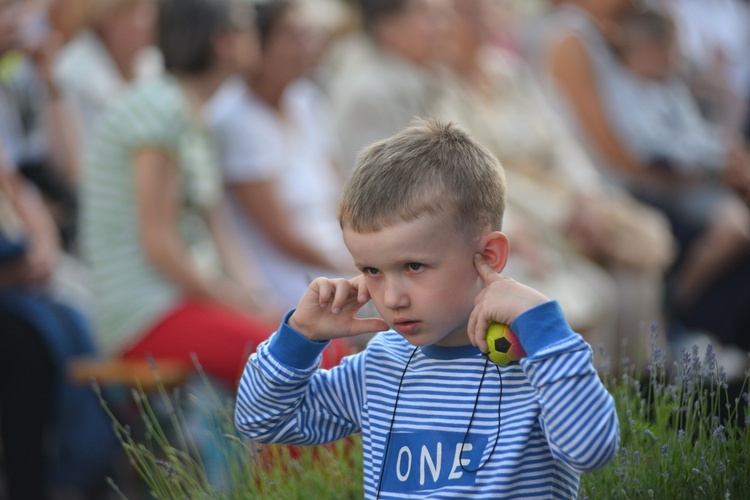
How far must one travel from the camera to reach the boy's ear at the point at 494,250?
6.50 ft

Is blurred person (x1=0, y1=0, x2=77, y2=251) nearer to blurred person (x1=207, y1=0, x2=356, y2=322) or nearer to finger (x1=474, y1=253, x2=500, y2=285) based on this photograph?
blurred person (x1=207, y1=0, x2=356, y2=322)

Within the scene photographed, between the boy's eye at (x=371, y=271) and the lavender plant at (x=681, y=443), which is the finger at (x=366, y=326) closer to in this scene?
the boy's eye at (x=371, y=271)

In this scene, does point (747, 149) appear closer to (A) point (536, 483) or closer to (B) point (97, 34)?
(B) point (97, 34)

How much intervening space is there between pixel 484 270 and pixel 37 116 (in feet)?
11.9

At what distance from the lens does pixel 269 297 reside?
4.94m

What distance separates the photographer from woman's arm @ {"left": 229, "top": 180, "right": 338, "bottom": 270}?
16.1 ft

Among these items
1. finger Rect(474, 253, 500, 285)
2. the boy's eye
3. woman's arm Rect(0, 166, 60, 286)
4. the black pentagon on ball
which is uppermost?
finger Rect(474, 253, 500, 285)

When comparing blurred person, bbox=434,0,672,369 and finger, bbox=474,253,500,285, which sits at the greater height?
blurred person, bbox=434,0,672,369

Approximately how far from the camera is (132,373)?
3803mm

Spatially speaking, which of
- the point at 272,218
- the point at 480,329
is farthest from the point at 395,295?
the point at 272,218

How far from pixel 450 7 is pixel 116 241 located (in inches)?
99.6

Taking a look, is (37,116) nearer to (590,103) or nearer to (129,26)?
(129,26)

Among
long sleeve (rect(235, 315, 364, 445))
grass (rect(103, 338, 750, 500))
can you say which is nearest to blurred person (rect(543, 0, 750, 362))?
grass (rect(103, 338, 750, 500))

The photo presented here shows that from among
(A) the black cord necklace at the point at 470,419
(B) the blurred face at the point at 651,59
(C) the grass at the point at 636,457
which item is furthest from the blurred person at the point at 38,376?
(B) the blurred face at the point at 651,59
